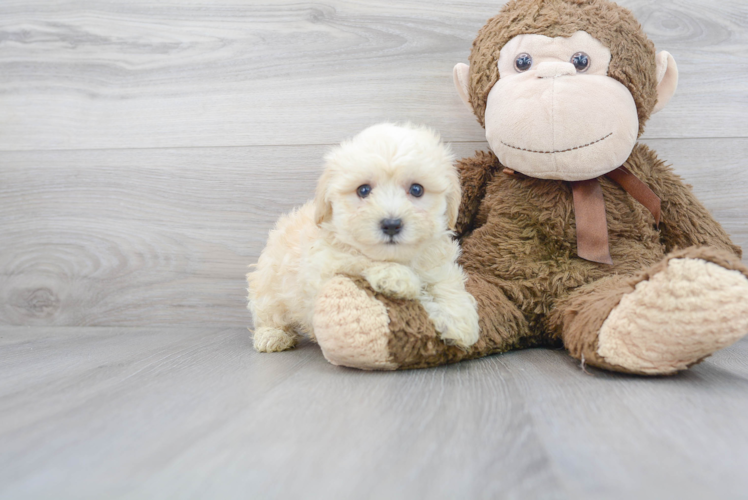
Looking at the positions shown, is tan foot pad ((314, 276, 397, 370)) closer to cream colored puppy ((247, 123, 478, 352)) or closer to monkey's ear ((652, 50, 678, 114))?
cream colored puppy ((247, 123, 478, 352))

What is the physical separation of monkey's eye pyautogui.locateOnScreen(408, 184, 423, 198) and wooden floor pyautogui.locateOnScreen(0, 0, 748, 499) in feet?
0.90

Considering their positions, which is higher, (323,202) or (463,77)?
(463,77)

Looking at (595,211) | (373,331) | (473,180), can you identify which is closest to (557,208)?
(595,211)

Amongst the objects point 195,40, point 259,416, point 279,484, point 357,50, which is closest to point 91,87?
point 195,40

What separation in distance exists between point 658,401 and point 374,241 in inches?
16.5

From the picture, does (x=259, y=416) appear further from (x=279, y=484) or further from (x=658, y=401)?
(x=658, y=401)

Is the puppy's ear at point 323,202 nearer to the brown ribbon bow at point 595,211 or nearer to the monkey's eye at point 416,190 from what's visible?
the monkey's eye at point 416,190

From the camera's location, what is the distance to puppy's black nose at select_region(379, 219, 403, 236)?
0.76 m

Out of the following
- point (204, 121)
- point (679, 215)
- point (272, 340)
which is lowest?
point (272, 340)

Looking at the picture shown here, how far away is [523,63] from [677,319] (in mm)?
512

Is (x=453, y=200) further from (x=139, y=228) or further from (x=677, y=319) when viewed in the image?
(x=139, y=228)

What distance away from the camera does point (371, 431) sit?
573 millimetres

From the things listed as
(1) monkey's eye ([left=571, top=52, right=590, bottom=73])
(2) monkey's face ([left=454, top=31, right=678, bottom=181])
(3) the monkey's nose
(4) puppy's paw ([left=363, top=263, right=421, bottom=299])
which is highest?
(1) monkey's eye ([left=571, top=52, right=590, bottom=73])

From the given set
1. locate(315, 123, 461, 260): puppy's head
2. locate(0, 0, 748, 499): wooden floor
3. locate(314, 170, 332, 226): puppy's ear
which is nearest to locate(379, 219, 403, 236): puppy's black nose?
locate(315, 123, 461, 260): puppy's head
